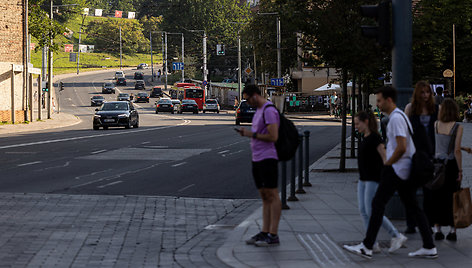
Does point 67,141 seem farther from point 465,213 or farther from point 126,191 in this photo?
point 465,213

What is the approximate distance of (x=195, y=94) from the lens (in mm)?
92500

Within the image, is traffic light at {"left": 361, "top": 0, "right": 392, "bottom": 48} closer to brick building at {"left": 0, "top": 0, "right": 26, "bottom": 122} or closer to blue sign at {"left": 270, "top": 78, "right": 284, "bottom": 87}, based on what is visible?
brick building at {"left": 0, "top": 0, "right": 26, "bottom": 122}

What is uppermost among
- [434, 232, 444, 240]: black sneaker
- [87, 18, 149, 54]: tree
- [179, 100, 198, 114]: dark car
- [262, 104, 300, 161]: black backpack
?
[87, 18, 149, 54]: tree

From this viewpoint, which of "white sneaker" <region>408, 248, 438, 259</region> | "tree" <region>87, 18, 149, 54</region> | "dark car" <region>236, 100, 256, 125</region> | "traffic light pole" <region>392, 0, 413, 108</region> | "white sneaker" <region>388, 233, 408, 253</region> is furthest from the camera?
"tree" <region>87, 18, 149, 54</region>

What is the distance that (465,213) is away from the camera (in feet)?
29.7

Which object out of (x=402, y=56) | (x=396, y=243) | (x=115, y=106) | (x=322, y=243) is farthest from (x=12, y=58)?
(x=396, y=243)

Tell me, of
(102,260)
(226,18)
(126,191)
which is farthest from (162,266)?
(226,18)

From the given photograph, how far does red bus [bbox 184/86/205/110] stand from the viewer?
9166cm

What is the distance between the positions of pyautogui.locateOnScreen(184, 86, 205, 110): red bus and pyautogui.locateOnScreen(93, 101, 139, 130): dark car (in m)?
48.5

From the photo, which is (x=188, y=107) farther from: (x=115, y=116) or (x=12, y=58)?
(x=115, y=116)

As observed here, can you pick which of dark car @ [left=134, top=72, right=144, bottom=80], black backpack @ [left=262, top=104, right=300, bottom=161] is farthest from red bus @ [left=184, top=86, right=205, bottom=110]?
black backpack @ [left=262, top=104, right=300, bottom=161]

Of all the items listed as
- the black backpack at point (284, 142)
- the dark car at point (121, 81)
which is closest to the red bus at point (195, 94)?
the dark car at point (121, 81)

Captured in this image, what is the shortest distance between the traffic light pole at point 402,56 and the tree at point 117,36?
177033 millimetres

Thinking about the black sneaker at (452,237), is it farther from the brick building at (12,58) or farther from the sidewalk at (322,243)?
the brick building at (12,58)
